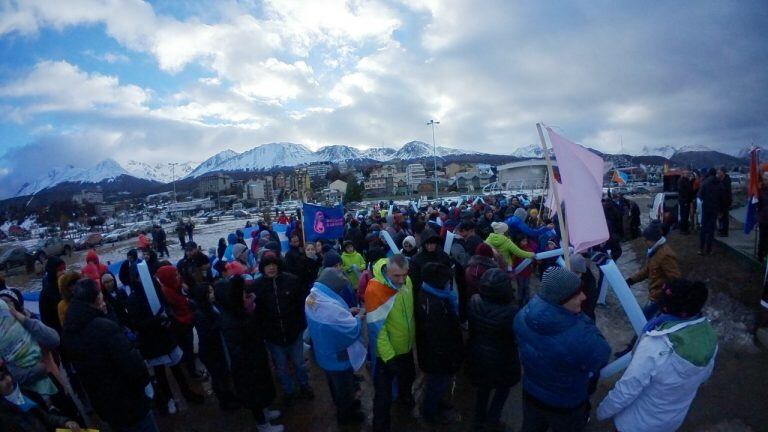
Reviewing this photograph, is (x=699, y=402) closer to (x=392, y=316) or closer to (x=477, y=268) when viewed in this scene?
(x=477, y=268)

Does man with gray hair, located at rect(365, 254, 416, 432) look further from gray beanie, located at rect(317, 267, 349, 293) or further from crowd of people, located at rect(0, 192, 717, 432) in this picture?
gray beanie, located at rect(317, 267, 349, 293)

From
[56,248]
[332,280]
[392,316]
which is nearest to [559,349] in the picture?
[392,316]

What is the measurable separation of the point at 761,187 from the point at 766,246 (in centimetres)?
117

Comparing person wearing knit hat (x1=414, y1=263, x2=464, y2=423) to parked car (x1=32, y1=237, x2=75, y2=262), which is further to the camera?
parked car (x1=32, y1=237, x2=75, y2=262)

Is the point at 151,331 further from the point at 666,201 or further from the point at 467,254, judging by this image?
the point at 666,201

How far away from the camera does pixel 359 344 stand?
3.72 metres

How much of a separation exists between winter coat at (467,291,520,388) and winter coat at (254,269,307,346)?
2045mm

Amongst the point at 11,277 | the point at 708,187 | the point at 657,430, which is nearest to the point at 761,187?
the point at 708,187

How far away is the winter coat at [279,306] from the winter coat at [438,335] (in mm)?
1536


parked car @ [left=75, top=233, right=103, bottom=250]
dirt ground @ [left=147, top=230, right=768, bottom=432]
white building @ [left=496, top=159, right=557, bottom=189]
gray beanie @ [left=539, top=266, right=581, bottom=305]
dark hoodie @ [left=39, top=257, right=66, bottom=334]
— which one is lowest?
parked car @ [left=75, top=233, right=103, bottom=250]

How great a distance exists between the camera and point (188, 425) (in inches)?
169

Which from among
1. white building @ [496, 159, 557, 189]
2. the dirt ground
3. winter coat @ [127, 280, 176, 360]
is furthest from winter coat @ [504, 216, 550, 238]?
white building @ [496, 159, 557, 189]

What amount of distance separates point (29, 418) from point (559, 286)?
147 inches

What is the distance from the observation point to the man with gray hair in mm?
3381
